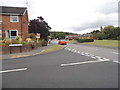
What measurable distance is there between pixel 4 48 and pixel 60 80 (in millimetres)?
11111

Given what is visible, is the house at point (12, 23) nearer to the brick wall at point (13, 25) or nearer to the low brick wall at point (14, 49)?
the brick wall at point (13, 25)

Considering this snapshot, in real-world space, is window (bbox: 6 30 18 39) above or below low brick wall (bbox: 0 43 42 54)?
above

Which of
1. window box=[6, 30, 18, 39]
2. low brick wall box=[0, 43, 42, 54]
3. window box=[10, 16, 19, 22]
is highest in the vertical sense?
window box=[10, 16, 19, 22]

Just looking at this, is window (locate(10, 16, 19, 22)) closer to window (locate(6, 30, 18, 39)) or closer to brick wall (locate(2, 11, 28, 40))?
brick wall (locate(2, 11, 28, 40))

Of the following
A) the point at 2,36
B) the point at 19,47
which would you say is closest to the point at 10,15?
the point at 2,36

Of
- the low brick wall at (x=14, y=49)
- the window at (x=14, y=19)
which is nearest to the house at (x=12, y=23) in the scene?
the window at (x=14, y=19)

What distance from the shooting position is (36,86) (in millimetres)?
4238

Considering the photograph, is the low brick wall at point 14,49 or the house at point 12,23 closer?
the low brick wall at point 14,49

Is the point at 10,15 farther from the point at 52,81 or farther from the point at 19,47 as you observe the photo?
the point at 52,81

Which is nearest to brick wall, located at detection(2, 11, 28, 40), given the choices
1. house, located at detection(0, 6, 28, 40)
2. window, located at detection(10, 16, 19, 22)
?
house, located at detection(0, 6, 28, 40)

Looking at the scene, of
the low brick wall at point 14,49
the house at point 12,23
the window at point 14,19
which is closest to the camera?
the low brick wall at point 14,49

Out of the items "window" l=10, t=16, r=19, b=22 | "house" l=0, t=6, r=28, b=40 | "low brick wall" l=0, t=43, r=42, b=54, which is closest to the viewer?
"low brick wall" l=0, t=43, r=42, b=54

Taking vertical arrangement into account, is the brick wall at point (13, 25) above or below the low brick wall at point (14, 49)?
above

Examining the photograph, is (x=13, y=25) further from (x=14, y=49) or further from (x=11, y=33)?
(x=14, y=49)
